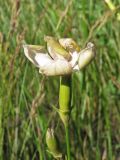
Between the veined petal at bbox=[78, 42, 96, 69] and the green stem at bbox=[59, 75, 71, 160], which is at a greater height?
the veined petal at bbox=[78, 42, 96, 69]

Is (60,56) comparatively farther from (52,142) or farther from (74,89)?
(74,89)

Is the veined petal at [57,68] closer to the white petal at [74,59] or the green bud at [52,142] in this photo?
the white petal at [74,59]

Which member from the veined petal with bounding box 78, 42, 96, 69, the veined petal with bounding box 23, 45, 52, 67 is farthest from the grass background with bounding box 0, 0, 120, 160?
the veined petal with bounding box 78, 42, 96, 69

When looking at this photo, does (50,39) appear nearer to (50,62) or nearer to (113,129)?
(50,62)

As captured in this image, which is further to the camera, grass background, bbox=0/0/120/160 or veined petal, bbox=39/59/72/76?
grass background, bbox=0/0/120/160

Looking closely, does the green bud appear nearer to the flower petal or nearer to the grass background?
the flower petal

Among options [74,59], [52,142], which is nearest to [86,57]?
[74,59]

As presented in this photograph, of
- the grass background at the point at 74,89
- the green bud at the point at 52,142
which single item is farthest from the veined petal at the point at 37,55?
the grass background at the point at 74,89
